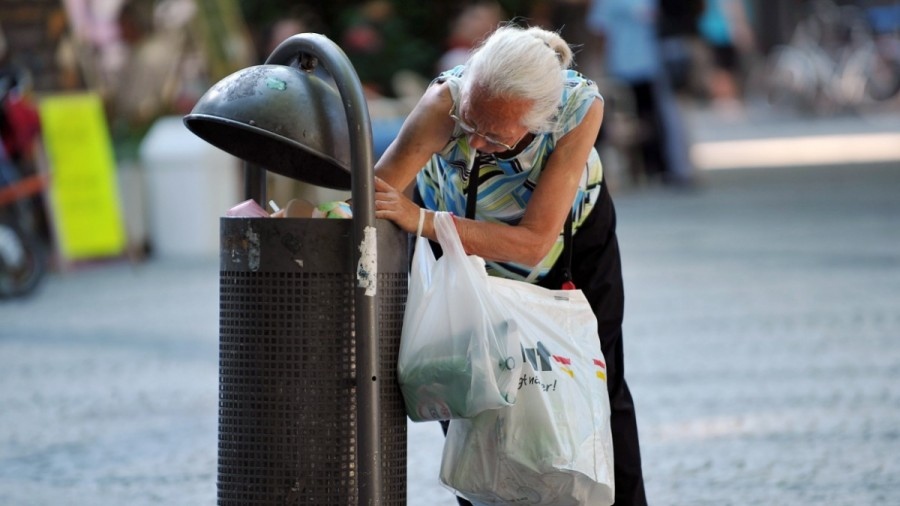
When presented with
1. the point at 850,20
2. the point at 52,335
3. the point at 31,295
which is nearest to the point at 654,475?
the point at 52,335

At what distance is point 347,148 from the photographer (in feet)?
12.2

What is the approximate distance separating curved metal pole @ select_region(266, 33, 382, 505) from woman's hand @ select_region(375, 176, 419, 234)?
107mm

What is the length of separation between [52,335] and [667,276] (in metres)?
4.08

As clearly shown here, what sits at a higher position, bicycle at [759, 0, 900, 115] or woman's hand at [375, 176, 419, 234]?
bicycle at [759, 0, 900, 115]

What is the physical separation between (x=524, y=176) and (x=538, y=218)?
19 centimetres

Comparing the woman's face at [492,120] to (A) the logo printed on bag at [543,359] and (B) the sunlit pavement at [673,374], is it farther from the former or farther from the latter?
(B) the sunlit pavement at [673,374]

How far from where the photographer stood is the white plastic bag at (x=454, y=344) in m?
3.73

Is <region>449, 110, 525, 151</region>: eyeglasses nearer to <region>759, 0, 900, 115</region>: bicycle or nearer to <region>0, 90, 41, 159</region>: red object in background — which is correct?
<region>0, 90, 41, 159</region>: red object in background

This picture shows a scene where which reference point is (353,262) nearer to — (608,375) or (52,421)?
(608,375)

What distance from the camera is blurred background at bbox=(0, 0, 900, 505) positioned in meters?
5.88

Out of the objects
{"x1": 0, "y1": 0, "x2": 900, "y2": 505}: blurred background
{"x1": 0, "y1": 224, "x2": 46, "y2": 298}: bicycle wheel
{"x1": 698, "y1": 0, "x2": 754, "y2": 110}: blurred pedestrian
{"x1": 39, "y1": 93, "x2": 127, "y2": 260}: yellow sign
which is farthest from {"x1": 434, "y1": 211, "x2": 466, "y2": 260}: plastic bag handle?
{"x1": 698, "y1": 0, "x2": 754, "y2": 110}: blurred pedestrian

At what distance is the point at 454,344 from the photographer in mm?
3760

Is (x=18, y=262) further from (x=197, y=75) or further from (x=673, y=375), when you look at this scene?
(x=673, y=375)

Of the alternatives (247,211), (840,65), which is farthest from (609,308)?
(840,65)
